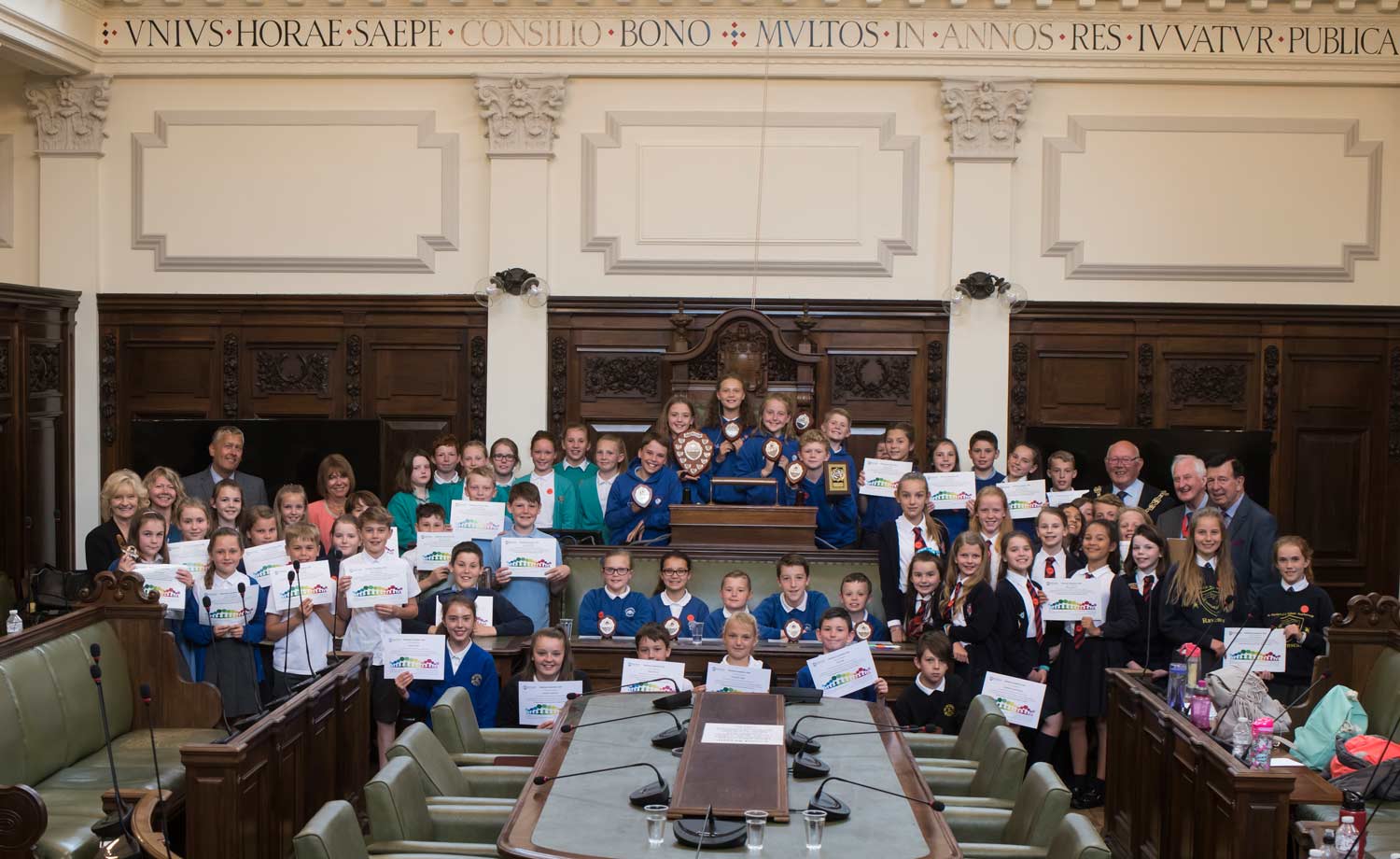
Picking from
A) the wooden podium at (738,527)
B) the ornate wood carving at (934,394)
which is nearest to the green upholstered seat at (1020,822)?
the wooden podium at (738,527)

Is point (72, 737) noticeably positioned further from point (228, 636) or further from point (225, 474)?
point (225, 474)

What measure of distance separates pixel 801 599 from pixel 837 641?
0.97 metres

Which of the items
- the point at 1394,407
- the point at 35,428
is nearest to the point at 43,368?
the point at 35,428

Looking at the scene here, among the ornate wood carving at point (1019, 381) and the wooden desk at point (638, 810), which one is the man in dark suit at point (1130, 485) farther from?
the wooden desk at point (638, 810)

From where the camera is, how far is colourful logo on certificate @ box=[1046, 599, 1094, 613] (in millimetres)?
7336

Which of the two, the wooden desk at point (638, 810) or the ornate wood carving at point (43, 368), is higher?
the ornate wood carving at point (43, 368)

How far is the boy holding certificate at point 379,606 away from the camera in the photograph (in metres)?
7.21

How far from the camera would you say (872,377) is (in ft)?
37.3

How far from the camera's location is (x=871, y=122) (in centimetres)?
1138

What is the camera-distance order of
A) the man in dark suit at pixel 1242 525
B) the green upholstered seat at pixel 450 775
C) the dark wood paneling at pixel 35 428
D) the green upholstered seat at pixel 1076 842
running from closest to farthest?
the green upholstered seat at pixel 1076 842 → the green upholstered seat at pixel 450 775 → the man in dark suit at pixel 1242 525 → the dark wood paneling at pixel 35 428

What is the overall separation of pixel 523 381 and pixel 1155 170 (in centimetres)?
556

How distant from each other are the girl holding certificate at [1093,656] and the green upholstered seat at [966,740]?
1446mm

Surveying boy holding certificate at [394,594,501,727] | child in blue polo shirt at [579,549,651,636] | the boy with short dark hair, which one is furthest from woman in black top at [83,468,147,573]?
the boy with short dark hair

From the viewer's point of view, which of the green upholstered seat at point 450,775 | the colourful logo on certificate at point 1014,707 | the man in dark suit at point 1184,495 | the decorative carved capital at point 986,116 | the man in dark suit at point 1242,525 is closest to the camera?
the green upholstered seat at point 450,775
